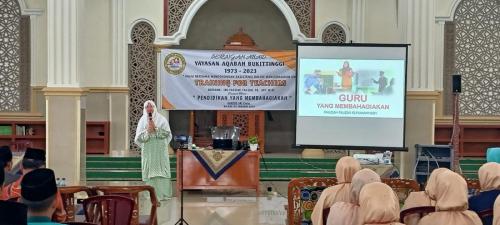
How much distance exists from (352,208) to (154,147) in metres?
4.96

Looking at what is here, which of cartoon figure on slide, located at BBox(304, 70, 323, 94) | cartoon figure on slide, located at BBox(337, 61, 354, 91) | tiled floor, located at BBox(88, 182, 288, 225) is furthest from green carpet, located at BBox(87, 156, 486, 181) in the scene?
cartoon figure on slide, located at BBox(337, 61, 354, 91)

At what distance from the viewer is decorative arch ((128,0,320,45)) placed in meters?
12.1

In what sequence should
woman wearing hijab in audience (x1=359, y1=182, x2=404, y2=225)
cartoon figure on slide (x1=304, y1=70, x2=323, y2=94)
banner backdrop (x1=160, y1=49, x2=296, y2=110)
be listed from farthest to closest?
banner backdrop (x1=160, y1=49, x2=296, y2=110) → cartoon figure on slide (x1=304, y1=70, x2=323, y2=94) → woman wearing hijab in audience (x1=359, y1=182, x2=404, y2=225)

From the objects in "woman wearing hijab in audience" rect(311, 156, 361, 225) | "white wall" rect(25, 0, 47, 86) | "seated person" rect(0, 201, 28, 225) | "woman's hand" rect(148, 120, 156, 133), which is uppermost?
"white wall" rect(25, 0, 47, 86)

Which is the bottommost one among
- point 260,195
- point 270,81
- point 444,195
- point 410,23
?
point 260,195

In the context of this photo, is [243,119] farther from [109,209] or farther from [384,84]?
[109,209]

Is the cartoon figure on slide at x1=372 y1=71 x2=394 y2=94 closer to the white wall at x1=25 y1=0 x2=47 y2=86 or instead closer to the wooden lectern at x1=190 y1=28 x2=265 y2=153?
the wooden lectern at x1=190 y1=28 x2=265 y2=153

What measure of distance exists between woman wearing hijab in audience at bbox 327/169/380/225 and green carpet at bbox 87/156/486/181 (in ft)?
21.8

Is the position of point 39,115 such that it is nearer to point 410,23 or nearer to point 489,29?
point 410,23

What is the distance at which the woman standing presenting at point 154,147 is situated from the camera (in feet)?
27.7

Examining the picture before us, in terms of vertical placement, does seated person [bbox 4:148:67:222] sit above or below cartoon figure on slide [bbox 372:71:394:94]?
below

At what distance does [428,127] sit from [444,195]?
4.78 metres

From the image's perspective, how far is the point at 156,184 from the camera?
28.0ft

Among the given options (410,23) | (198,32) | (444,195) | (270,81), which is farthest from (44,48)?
(444,195)
